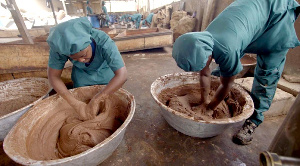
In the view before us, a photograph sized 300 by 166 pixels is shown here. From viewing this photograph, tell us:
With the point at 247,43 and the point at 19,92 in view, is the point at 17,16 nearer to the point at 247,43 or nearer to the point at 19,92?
the point at 19,92

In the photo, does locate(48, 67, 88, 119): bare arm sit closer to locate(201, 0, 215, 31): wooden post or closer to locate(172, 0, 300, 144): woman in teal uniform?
locate(172, 0, 300, 144): woman in teal uniform

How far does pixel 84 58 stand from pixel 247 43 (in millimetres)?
1390

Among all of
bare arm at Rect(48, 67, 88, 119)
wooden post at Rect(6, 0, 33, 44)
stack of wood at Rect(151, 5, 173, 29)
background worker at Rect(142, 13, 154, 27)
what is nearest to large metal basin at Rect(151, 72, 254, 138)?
bare arm at Rect(48, 67, 88, 119)

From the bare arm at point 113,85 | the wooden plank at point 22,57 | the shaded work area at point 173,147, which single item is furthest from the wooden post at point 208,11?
the wooden plank at point 22,57

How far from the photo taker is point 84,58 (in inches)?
50.9

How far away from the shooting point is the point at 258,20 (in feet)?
3.84

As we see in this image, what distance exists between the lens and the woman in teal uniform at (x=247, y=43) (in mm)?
1035

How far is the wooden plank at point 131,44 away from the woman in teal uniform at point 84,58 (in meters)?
2.26

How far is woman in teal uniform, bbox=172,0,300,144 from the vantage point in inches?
40.7

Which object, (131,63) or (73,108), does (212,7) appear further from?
(73,108)

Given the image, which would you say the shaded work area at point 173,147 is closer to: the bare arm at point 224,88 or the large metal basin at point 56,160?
the large metal basin at point 56,160

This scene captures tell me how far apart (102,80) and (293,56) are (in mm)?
2799

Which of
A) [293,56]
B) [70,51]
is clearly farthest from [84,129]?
[293,56]

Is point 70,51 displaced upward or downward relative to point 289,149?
upward
